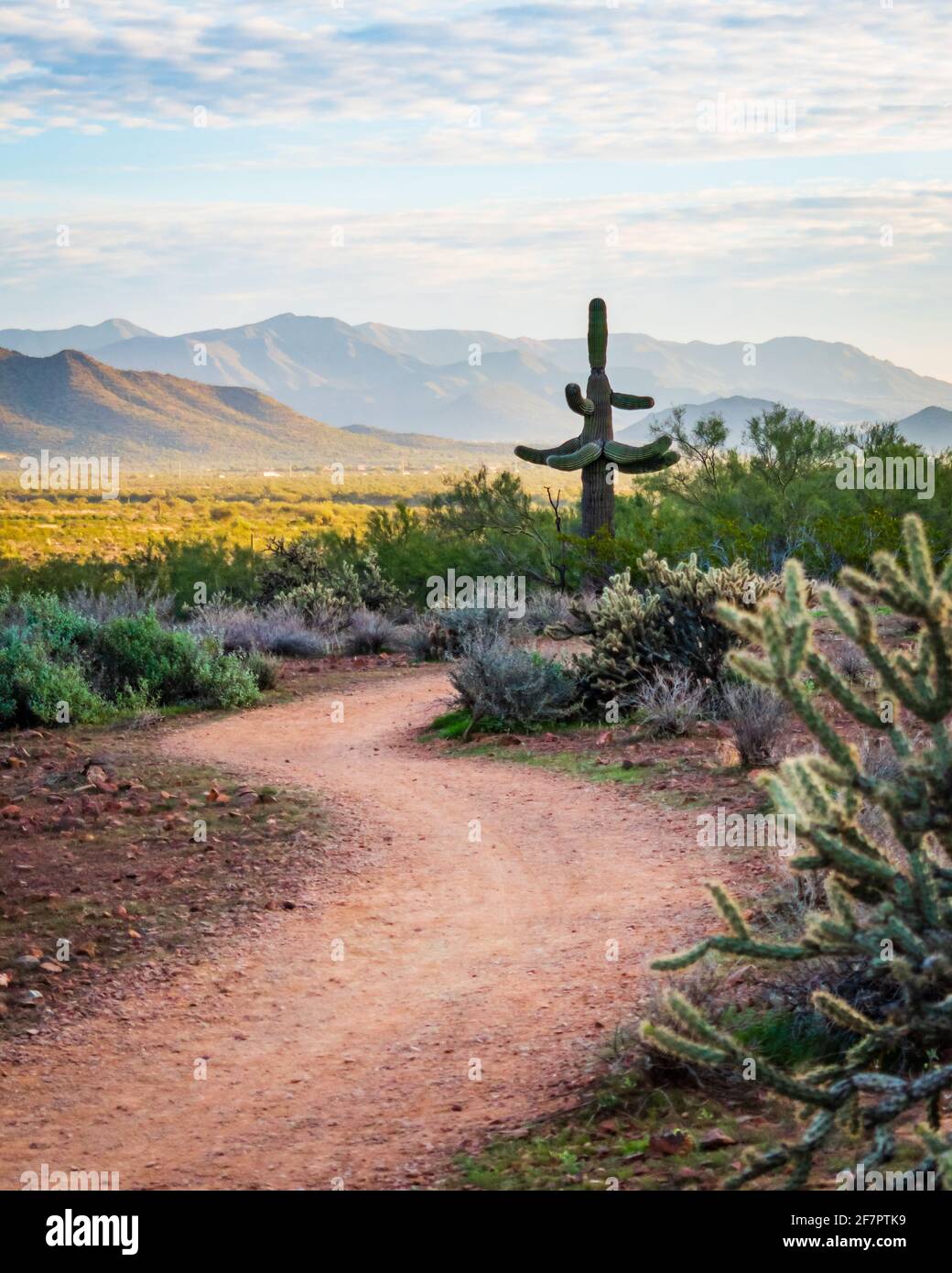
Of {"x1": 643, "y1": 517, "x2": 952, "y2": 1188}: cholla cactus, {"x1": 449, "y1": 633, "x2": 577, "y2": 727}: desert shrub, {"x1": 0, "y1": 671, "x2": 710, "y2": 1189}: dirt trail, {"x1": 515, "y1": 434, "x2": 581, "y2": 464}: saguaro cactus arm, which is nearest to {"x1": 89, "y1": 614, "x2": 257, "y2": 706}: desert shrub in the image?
{"x1": 449, "y1": 633, "x2": 577, "y2": 727}: desert shrub

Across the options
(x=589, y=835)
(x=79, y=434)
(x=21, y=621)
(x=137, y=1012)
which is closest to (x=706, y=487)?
(x=21, y=621)

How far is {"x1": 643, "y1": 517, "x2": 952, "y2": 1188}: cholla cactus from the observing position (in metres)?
3.31

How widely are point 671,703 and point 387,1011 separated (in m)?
5.86

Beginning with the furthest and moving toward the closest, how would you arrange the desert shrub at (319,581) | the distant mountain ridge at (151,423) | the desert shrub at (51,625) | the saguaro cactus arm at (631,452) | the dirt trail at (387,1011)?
the distant mountain ridge at (151,423) → the desert shrub at (319,581) → the saguaro cactus arm at (631,452) → the desert shrub at (51,625) → the dirt trail at (387,1011)

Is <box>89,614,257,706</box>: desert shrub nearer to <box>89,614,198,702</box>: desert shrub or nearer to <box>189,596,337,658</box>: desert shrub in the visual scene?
<box>89,614,198,702</box>: desert shrub

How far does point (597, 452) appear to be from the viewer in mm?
19156

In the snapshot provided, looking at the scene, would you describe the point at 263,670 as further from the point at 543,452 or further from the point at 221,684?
the point at 543,452

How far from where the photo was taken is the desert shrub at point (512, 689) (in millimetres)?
12500

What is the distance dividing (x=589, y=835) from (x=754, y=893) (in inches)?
79.6

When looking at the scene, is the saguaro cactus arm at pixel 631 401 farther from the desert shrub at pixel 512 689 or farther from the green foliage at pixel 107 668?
the desert shrub at pixel 512 689

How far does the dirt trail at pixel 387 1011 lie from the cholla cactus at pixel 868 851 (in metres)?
1.45

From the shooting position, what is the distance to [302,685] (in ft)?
52.5

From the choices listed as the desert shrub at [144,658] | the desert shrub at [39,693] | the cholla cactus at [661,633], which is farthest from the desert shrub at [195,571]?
the cholla cactus at [661,633]
